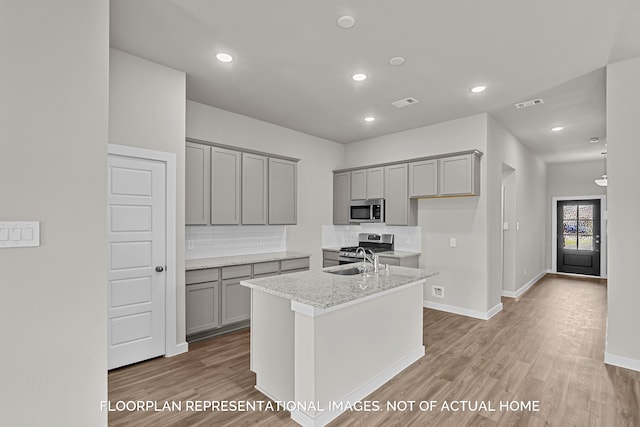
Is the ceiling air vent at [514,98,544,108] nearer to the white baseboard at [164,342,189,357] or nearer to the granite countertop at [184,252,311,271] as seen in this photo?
the granite countertop at [184,252,311,271]

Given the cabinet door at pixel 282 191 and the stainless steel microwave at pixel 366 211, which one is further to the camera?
the stainless steel microwave at pixel 366 211

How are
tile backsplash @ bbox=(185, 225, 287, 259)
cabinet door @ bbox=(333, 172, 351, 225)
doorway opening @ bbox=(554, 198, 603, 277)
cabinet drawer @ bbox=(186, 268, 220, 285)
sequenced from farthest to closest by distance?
doorway opening @ bbox=(554, 198, 603, 277) → cabinet door @ bbox=(333, 172, 351, 225) → tile backsplash @ bbox=(185, 225, 287, 259) → cabinet drawer @ bbox=(186, 268, 220, 285)

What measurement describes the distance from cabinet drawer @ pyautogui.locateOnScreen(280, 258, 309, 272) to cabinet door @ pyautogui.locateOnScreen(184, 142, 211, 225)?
Answer: 1.22 m

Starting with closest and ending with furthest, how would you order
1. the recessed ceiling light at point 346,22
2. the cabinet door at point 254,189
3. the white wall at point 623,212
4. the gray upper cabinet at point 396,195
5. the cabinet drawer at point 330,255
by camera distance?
the recessed ceiling light at point 346,22
the white wall at point 623,212
the cabinet door at point 254,189
the gray upper cabinet at point 396,195
the cabinet drawer at point 330,255

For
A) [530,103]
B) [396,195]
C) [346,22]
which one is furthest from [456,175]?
[346,22]

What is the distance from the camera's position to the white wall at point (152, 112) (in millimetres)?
2857

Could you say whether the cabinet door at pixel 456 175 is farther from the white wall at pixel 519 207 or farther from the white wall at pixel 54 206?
the white wall at pixel 54 206

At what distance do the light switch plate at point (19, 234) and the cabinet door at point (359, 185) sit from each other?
457 cm

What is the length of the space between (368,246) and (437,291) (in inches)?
54.3

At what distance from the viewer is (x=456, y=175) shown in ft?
14.9

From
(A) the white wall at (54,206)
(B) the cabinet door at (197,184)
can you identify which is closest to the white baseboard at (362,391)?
(A) the white wall at (54,206)

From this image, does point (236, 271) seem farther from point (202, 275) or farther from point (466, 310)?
point (466, 310)

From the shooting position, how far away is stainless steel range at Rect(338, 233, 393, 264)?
519cm

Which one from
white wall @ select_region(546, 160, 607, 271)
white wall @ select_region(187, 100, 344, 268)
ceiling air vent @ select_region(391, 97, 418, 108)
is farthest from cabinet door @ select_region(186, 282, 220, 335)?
white wall @ select_region(546, 160, 607, 271)
